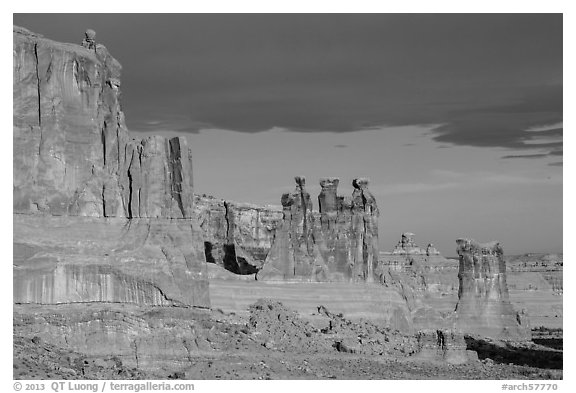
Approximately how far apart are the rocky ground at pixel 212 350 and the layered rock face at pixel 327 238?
22.8ft

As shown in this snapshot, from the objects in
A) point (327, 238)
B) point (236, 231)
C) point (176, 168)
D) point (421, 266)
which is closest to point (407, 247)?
point (421, 266)

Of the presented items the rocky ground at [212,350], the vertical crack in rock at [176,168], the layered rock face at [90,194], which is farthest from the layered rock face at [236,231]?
the layered rock face at [90,194]

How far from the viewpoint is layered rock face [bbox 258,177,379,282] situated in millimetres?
101125

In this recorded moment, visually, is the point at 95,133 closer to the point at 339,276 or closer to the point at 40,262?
the point at 40,262

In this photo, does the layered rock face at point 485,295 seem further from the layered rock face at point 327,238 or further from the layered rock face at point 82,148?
the layered rock face at point 82,148

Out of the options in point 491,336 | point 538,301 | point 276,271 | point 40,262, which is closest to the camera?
point 40,262

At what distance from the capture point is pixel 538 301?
497ft

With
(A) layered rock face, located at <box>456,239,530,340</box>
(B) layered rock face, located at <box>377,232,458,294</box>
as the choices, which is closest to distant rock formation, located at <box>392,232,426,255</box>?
(B) layered rock face, located at <box>377,232,458,294</box>

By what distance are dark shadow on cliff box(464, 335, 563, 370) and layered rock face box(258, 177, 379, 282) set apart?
894 cm

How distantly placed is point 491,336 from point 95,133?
→ 41641 mm

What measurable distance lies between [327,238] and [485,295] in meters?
13.9

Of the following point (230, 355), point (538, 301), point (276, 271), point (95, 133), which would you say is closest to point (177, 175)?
point (95, 133)

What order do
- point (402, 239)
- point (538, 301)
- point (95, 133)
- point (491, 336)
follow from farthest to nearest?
1. point (402, 239)
2. point (538, 301)
3. point (491, 336)
4. point (95, 133)

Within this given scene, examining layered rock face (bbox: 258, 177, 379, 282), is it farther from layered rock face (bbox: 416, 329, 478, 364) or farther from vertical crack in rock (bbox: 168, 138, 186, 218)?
vertical crack in rock (bbox: 168, 138, 186, 218)
